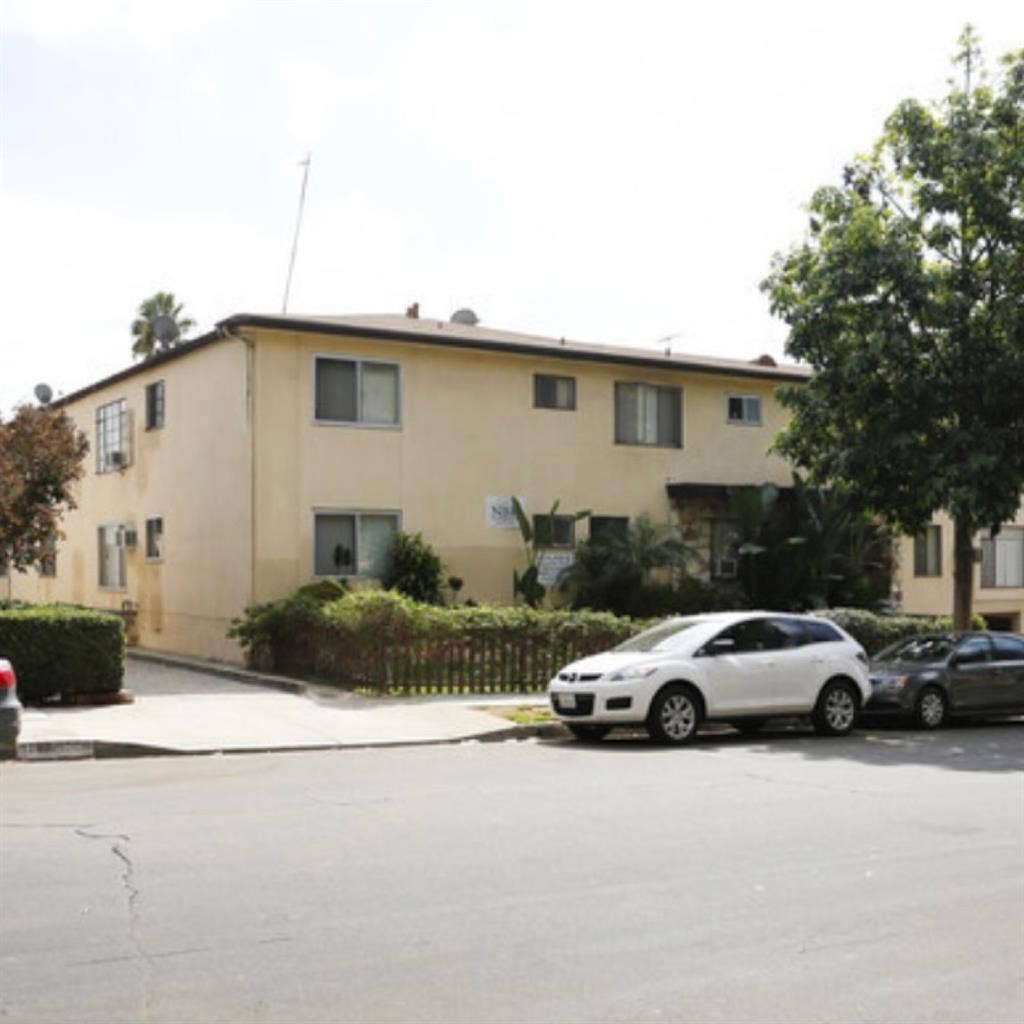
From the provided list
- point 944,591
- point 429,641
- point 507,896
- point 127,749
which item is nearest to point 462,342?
point 429,641

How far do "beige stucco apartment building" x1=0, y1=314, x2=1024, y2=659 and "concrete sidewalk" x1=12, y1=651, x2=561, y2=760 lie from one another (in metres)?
3.81

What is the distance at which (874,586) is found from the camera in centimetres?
2716

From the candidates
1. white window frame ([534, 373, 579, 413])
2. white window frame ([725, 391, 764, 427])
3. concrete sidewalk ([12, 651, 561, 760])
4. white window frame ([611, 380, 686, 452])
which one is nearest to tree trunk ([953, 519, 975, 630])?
concrete sidewalk ([12, 651, 561, 760])

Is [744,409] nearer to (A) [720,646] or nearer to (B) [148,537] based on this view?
(B) [148,537]

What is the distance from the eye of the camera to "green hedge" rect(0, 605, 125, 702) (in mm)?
16266

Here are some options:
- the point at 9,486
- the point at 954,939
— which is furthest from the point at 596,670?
the point at 9,486

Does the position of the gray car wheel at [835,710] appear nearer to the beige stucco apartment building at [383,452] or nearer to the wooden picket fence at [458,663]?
the wooden picket fence at [458,663]

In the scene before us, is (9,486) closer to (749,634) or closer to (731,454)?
(749,634)

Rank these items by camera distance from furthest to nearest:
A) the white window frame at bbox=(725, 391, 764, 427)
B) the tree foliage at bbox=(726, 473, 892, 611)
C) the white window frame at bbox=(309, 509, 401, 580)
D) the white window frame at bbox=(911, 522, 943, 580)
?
1. the white window frame at bbox=(911, 522, 943, 580)
2. the white window frame at bbox=(725, 391, 764, 427)
3. the tree foliage at bbox=(726, 473, 892, 611)
4. the white window frame at bbox=(309, 509, 401, 580)

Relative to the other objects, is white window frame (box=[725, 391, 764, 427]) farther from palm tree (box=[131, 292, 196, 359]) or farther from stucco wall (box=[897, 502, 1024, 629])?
palm tree (box=[131, 292, 196, 359])

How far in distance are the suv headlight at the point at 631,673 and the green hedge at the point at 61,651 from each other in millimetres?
6345

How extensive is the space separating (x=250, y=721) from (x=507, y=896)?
915 centimetres

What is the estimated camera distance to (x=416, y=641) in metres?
18.7

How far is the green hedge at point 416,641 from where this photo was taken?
61.2 feet
